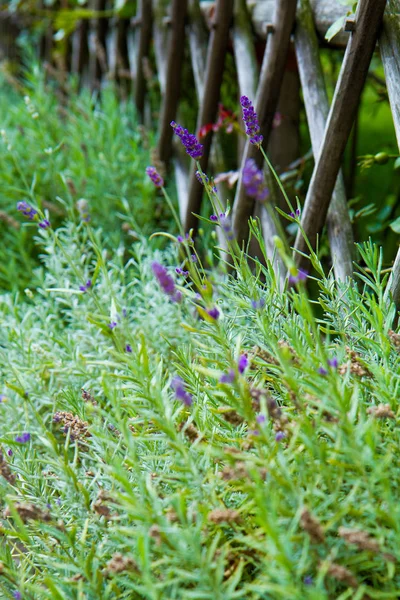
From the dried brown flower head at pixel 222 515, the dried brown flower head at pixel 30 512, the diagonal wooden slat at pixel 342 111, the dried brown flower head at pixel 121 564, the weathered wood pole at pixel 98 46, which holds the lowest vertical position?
the dried brown flower head at pixel 121 564

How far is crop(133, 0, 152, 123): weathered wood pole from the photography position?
305cm

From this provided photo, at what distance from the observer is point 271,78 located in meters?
1.91

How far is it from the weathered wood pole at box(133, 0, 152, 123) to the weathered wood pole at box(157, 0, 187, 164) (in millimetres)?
458

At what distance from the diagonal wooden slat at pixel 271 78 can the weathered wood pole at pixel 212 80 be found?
27 cm

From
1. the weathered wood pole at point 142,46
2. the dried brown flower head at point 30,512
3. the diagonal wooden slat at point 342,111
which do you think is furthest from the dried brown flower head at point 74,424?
the weathered wood pole at point 142,46

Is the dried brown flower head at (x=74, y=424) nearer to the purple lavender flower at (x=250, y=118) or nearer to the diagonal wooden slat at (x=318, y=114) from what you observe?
the purple lavender flower at (x=250, y=118)

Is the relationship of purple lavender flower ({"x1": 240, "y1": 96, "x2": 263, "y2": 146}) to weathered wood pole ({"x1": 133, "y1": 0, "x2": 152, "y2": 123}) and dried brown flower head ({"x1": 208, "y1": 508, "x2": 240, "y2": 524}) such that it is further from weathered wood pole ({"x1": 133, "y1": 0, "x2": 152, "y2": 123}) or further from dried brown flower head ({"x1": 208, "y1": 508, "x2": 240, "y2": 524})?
weathered wood pole ({"x1": 133, "y1": 0, "x2": 152, "y2": 123})

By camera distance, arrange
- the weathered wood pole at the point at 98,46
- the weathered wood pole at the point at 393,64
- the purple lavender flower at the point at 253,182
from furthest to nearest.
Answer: the weathered wood pole at the point at 98,46 < the weathered wood pole at the point at 393,64 < the purple lavender flower at the point at 253,182

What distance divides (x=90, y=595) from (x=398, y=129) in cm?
118

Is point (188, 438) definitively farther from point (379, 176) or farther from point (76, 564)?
point (379, 176)

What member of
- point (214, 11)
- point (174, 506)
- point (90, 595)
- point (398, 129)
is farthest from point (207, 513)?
point (214, 11)

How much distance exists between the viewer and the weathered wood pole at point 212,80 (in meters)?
2.23

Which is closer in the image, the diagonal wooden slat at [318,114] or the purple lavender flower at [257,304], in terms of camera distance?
the purple lavender flower at [257,304]

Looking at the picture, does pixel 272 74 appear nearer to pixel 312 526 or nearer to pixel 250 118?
pixel 250 118
